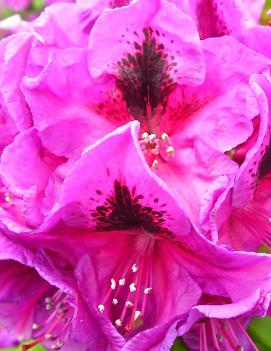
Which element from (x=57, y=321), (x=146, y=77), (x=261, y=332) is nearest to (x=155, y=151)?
(x=146, y=77)

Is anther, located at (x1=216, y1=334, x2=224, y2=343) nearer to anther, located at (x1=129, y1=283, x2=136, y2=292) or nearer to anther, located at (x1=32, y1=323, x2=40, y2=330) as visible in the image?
anther, located at (x1=129, y1=283, x2=136, y2=292)

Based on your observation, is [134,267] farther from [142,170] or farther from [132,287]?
[142,170]

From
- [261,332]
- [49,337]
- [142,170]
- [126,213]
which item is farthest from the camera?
[261,332]

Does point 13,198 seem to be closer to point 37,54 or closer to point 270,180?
point 37,54

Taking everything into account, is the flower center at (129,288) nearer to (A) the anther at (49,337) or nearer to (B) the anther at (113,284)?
(B) the anther at (113,284)

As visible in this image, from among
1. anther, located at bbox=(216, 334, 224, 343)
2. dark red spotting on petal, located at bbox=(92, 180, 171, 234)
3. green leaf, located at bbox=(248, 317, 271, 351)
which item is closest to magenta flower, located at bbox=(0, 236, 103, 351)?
dark red spotting on petal, located at bbox=(92, 180, 171, 234)

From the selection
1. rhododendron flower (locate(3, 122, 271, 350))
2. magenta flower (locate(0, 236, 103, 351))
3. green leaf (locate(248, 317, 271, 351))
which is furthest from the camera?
green leaf (locate(248, 317, 271, 351))

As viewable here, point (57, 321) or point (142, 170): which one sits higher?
point (142, 170)

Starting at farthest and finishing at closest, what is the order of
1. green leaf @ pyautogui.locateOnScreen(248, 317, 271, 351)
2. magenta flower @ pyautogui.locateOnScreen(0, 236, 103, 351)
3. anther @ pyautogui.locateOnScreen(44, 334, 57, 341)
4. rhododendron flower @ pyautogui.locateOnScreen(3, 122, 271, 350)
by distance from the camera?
green leaf @ pyautogui.locateOnScreen(248, 317, 271, 351)
anther @ pyautogui.locateOnScreen(44, 334, 57, 341)
magenta flower @ pyautogui.locateOnScreen(0, 236, 103, 351)
rhododendron flower @ pyautogui.locateOnScreen(3, 122, 271, 350)
